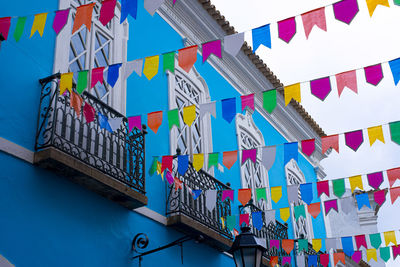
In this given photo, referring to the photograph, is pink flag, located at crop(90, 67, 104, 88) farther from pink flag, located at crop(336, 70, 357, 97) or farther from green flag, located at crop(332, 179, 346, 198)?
green flag, located at crop(332, 179, 346, 198)

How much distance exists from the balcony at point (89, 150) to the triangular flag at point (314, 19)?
2.48m

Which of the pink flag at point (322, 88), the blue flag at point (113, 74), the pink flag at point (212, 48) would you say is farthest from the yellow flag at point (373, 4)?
the blue flag at point (113, 74)

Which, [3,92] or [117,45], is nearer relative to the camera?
[3,92]

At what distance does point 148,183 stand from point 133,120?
1024 mm

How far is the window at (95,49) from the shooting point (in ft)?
20.4

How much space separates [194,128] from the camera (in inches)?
339

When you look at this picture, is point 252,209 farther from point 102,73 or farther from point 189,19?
point 102,73

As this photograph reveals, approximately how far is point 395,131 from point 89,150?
3264 millimetres

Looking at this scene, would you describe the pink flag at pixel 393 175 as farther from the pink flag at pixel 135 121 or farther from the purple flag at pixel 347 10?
the pink flag at pixel 135 121

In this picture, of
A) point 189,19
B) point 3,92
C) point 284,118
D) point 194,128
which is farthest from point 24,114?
point 284,118

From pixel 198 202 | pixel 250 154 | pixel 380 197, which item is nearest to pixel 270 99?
pixel 250 154

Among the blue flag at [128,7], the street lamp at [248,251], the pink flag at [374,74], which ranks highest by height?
the blue flag at [128,7]

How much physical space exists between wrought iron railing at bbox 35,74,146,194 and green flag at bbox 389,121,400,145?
2811 millimetres

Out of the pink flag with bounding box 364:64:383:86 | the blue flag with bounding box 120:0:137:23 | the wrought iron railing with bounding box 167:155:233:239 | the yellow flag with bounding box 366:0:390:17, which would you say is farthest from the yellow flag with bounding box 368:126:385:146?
the blue flag with bounding box 120:0:137:23
